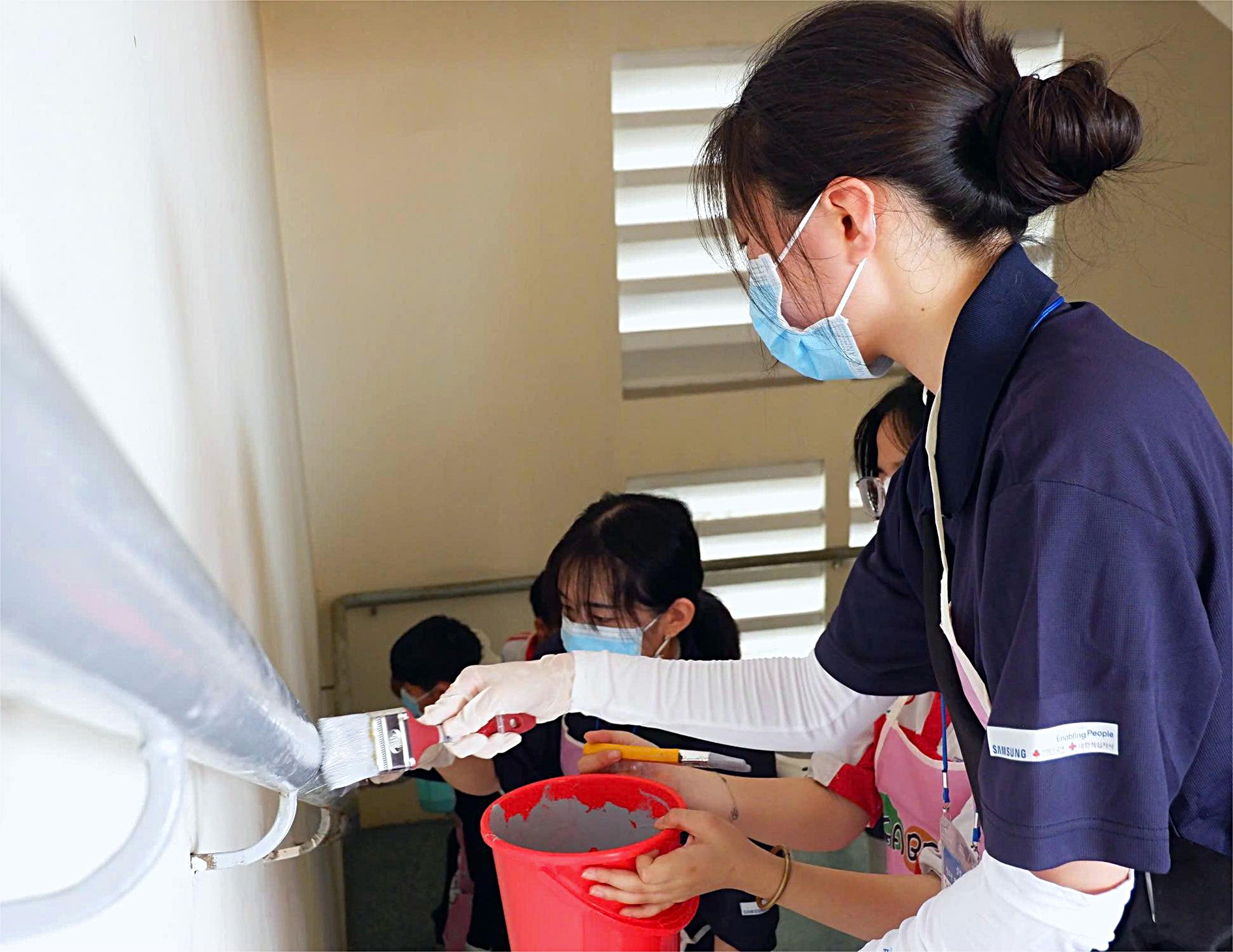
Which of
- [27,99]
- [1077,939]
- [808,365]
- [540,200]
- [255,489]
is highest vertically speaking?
[540,200]

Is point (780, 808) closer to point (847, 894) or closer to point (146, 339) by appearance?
point (847, 894)

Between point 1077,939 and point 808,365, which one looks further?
point 808,365

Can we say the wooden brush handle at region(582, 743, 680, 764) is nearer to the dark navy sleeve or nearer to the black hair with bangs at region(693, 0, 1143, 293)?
the dark navy sleeve

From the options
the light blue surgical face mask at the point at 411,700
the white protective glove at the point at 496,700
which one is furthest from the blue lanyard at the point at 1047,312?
the light blue surgical face mask at the point at 411,700

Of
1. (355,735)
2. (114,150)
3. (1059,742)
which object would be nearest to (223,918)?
(355,735)

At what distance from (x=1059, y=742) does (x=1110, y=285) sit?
104 inches

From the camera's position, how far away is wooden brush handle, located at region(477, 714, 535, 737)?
1164 mm

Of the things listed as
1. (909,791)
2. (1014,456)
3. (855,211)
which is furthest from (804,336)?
(909,791)

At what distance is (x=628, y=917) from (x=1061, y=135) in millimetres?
818

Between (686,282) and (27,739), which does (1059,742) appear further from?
(686,282)

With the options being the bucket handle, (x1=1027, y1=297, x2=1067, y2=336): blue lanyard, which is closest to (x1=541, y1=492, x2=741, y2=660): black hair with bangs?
the bucket handle

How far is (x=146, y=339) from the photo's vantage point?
60 cm

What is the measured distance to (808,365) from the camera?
1.12m

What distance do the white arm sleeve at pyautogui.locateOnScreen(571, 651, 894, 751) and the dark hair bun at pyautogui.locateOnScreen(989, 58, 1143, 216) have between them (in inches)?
24.8
